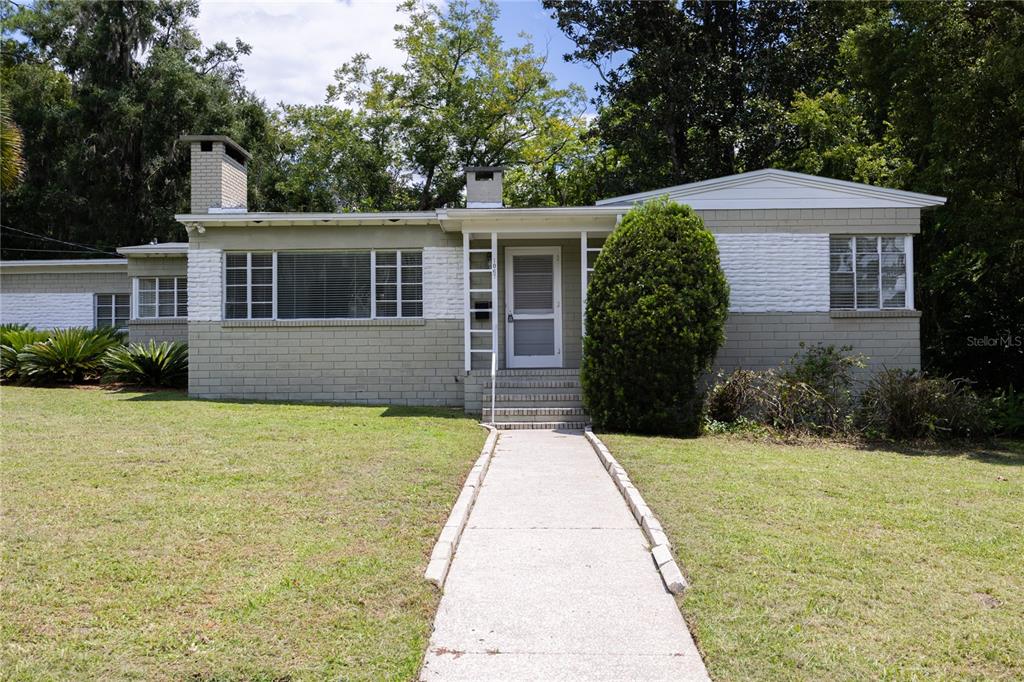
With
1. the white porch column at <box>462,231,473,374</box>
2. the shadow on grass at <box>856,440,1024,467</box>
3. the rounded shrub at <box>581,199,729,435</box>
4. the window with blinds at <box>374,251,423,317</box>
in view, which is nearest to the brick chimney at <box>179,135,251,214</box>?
the window with blinds at <box>374,251,423,317</box>

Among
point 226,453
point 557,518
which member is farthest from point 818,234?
point 226,453

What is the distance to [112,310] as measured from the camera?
20.3m

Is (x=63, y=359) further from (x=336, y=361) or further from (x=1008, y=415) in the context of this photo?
(x=1008, y=415)

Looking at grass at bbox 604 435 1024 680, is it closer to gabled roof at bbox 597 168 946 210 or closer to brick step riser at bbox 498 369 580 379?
brick step riser at bbox 498 369 580 379

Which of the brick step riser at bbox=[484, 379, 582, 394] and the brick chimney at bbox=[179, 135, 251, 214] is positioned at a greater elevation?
the brick chimney at bbox=[179, 135, 251, 214]

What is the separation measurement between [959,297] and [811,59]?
1022 cm

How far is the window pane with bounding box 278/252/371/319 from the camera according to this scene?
47.1 feet

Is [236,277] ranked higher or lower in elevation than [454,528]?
higher

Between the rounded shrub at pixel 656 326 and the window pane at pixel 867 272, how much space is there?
143 inches

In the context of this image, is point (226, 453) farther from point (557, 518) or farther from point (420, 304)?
point (420, 304)

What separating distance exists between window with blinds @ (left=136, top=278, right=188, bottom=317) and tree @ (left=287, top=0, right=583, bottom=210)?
11406 mm

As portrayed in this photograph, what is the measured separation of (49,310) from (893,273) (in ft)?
67.1

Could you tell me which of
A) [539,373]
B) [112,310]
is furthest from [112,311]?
[539,373]

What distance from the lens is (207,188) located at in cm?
1462
